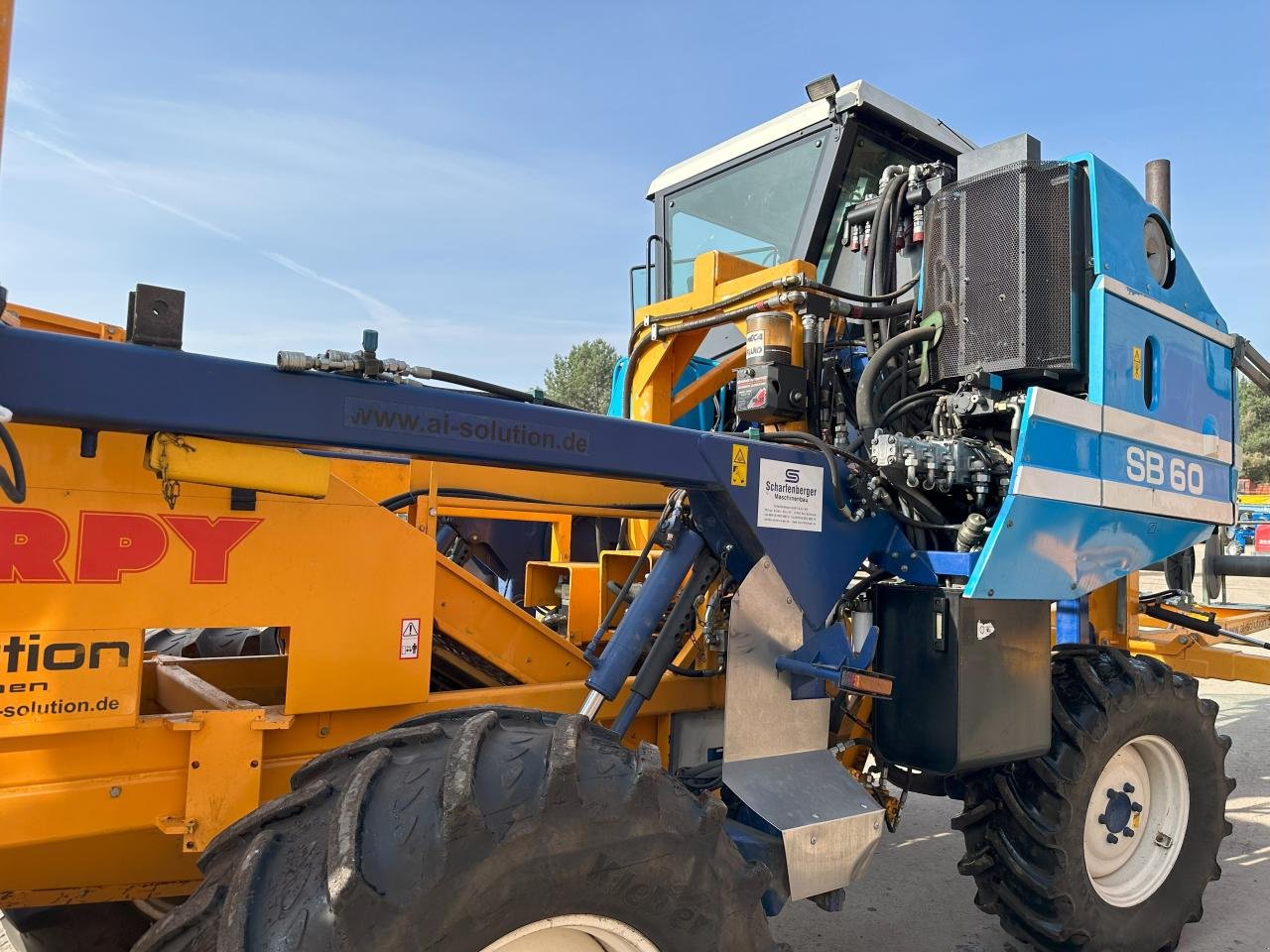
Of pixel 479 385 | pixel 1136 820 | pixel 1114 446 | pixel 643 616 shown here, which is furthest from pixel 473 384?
pixel 1136 820

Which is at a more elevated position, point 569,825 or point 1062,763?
point 569,825

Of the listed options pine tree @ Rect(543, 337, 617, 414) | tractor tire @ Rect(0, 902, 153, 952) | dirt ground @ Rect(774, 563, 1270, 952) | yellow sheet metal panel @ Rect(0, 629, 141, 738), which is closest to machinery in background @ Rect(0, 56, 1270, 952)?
yellow sheet metal panel @ Rect(0, 629, 141, 738)

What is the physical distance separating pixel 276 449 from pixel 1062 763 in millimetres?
2732

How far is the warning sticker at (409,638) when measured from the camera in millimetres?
2346

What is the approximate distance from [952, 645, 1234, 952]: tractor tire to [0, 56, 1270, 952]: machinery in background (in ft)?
0.05

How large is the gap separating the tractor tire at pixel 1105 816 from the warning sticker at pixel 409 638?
2.12 m

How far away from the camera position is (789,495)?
272 centimetres

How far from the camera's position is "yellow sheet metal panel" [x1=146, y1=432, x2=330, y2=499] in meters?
1.76

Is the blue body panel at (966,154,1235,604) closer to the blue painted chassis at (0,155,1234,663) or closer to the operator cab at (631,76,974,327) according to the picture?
the blue painted chassis at (0,155,1234,663)

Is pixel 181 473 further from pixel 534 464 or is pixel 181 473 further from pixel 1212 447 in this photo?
pixel 1212 447

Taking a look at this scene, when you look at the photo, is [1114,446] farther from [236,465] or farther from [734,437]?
[236,465]

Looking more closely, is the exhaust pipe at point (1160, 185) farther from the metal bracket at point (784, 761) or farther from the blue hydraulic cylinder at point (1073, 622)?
the metal bracket at point (784, 761)

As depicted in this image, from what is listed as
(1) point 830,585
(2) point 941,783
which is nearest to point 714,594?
(1) point 830,585

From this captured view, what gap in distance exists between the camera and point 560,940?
188 cm
